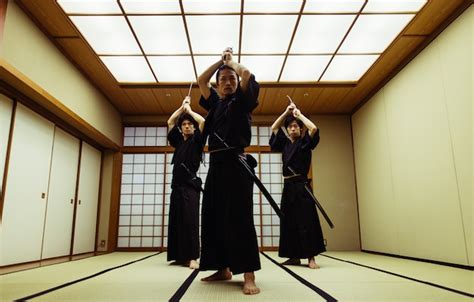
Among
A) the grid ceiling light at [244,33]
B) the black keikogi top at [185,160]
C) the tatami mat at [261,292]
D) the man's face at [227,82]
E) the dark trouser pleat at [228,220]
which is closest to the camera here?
the tatami mat at [261,292]

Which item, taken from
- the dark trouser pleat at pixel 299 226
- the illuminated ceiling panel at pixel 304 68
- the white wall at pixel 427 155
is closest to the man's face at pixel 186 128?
the dark trouser pleat at pixel 299 226

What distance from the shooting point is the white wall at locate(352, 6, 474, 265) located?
3.30 m

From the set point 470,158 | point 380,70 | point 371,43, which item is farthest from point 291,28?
point 470,158

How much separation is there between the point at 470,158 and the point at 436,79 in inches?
41.0

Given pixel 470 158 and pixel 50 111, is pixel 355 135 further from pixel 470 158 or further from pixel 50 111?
pixel 50 111

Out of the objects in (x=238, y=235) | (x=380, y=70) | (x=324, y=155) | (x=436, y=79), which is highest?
(x=380, y=70)

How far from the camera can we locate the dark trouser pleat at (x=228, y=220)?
1858mm

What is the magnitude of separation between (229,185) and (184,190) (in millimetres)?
1519

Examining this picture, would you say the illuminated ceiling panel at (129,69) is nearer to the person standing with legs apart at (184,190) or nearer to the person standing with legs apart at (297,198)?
the person standing with legs apart at (184,190)

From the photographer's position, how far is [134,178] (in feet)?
21.2

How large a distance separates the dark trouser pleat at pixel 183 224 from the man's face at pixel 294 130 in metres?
1.16

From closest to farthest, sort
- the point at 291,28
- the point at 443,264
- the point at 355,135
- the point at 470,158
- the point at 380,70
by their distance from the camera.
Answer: the point at 470,158
the point at 443,264
the point at 291,28
the point at 380,70
the point at 355,135

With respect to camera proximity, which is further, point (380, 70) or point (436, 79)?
point (380, 70)

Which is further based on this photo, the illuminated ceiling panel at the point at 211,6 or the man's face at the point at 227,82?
the illuminated ceiling panel at the point at 211,6
